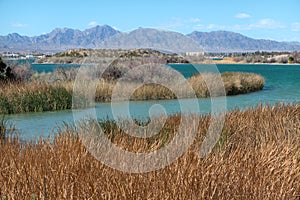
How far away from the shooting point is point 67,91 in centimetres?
2294

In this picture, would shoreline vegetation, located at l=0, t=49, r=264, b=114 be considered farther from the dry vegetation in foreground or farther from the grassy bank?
the dry vegetation in foreground

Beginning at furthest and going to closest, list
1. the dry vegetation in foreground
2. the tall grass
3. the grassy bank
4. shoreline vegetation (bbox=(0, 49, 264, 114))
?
1. shoreline vegetation (bbox=(0, 49, 264, 114))
2. the grassy bank
3. the tall grass
4. the dry vegetation in foreground

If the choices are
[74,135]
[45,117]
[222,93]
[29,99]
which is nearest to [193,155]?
[74,135]

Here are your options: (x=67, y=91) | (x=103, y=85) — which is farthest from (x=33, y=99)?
(x=103, y=85)

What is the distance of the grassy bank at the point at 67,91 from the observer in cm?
2064

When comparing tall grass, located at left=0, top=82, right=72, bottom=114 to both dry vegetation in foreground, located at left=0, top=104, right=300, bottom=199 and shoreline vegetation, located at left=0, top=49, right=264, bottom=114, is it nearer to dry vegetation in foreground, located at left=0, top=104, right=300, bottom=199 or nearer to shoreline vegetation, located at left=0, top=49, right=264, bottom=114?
shoreline vegetation, located at left=0, top=49, right=264, bottom=114

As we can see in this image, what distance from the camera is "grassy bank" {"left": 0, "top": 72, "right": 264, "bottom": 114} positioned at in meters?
20.6

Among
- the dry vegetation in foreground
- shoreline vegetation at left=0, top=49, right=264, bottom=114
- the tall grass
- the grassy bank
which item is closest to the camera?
the dry vegetation in foreground

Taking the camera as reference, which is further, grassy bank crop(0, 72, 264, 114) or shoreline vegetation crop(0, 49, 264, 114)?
shoreline vegetation crop(0, 49, 264, 114)

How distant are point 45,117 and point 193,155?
1397 centimetres

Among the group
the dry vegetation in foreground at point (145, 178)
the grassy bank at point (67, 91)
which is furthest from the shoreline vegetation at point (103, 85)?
the dry vegetation in foreground at point (145, 178)

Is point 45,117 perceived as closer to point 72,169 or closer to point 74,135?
point 74,135

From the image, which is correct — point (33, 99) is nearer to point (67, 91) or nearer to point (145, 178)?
point (67, 91)

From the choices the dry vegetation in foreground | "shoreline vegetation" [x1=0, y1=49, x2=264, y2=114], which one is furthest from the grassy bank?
the dry vegetation in foreground
